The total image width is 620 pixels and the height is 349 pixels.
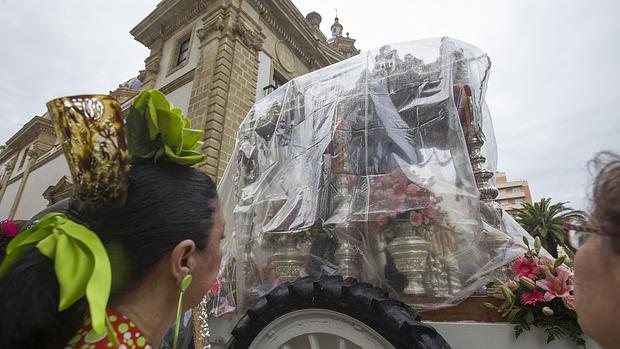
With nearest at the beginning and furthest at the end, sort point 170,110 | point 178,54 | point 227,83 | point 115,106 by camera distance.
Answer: point 115,106, point 170,110, point 227,83, point 178,54

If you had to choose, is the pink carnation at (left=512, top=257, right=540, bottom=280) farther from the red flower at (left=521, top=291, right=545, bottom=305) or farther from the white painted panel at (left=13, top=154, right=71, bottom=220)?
the white painted panel at (left=13, top=154, right=71, bottom=220)

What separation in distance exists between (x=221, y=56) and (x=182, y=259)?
8.40 metres

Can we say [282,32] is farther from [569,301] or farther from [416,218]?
[569,301]

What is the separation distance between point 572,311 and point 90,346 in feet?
6.31

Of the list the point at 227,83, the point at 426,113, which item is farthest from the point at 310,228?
the point at 227,83

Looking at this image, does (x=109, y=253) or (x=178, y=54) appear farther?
(x=178, y=54)

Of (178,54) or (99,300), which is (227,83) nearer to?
(178,54)

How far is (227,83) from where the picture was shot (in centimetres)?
827

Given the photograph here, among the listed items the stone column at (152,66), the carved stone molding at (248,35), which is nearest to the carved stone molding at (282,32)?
the carved stone molding at (248,35)

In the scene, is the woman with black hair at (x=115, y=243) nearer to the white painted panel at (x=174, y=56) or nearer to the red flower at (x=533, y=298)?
the red flower at (x=533, y=298)

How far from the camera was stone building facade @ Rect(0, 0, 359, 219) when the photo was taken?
801 cm

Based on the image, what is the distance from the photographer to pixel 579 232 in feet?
3.30

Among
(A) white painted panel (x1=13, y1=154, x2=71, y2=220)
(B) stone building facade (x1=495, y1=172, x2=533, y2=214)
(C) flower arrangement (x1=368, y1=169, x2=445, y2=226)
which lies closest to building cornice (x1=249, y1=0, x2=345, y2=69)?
(C) flower arrangement (x1=368, y1=169, x2=445, y2=226)

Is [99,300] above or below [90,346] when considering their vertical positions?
above
